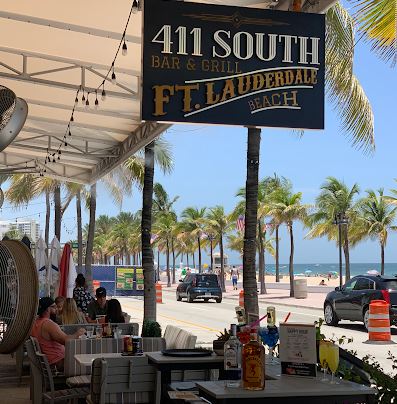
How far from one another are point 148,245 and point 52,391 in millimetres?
8241

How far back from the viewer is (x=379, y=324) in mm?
18625

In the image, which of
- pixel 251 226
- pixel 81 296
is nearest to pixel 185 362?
pixel 251 226

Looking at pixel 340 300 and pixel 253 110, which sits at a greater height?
pixel 253 110

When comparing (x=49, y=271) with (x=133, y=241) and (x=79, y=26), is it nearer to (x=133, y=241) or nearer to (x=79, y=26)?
(x=79, y=26)

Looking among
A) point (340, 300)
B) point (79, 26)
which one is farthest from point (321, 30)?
point (340, 300)

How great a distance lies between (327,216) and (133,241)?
71.9 metres

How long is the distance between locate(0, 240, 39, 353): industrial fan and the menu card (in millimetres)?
1811

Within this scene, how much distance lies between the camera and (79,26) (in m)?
10.5

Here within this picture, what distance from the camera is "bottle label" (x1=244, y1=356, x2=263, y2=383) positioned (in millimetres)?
4262

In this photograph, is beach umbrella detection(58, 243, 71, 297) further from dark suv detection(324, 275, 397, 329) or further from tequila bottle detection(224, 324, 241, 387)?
tequila bottle detection(224, 324, 241, 387)

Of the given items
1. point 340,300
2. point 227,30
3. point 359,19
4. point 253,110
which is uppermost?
point 359,19

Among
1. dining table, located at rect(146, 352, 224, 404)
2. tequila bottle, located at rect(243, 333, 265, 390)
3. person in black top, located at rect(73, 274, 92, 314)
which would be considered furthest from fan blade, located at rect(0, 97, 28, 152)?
person in black top, located at rect(73, 274, 92, 314)

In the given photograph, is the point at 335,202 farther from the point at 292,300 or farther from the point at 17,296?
the point at 17,296

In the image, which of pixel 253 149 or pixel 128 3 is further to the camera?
pixel 253 149
